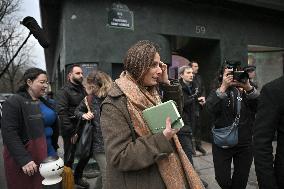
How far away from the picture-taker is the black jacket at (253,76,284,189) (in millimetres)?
2057

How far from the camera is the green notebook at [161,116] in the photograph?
1.85 metres

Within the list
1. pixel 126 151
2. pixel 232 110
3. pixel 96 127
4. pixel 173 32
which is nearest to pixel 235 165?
pixel 232 110

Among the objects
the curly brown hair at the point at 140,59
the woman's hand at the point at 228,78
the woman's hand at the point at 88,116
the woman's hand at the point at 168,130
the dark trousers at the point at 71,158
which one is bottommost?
the dark trousers at the point at 71,158

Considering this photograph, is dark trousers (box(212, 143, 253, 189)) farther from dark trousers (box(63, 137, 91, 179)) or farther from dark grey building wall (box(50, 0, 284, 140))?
dark grey building wall (box(50, 0, 284, 140))

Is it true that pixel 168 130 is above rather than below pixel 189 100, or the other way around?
above

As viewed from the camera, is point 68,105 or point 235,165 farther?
point 68,105

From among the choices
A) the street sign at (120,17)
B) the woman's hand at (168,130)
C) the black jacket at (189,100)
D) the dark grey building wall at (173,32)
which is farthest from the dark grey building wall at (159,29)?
the woman's hand at (168,130)

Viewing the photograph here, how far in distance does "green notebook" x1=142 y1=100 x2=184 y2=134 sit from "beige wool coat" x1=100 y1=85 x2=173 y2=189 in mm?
73

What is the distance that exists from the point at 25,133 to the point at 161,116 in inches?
78.1

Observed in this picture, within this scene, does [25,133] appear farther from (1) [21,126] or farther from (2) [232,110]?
(2) [232,110]

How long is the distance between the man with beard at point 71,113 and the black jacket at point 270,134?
2.98m

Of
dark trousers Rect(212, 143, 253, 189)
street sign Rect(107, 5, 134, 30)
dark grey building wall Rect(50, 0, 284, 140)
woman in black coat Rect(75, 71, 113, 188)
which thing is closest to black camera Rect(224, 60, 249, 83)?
dark trousers Rect(212, 143, 253, 189)

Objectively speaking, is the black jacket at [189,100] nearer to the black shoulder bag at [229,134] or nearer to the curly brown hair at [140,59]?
the black shoulder bag at [229,134]

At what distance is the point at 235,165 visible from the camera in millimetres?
3643
